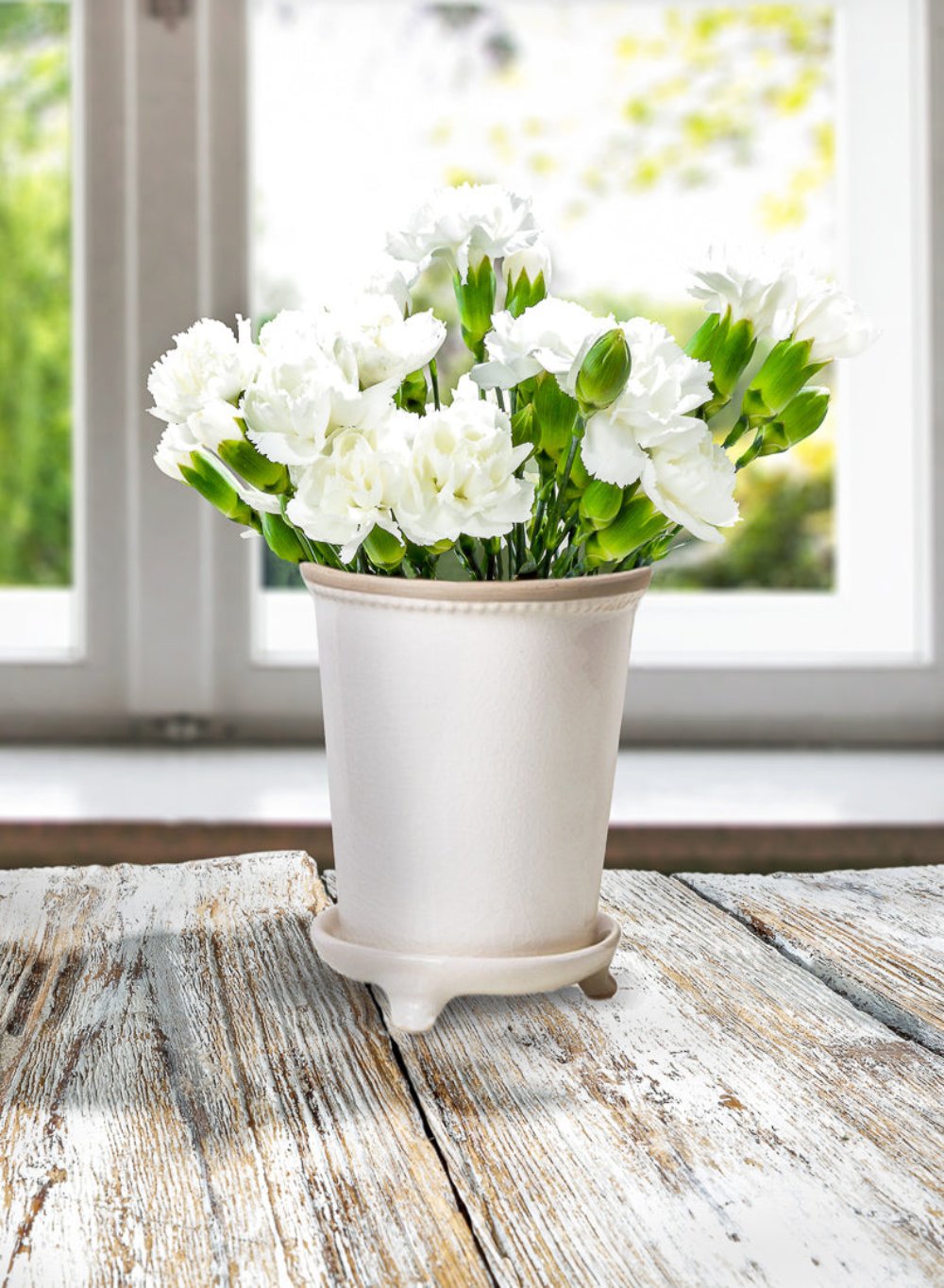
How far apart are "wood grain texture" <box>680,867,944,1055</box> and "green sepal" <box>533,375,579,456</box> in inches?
11.8

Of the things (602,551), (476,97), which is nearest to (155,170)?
(476,97)

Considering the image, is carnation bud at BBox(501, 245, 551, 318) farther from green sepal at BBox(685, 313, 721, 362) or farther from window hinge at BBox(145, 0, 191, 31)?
window hinge at BBox(145, 0, 191, 31)

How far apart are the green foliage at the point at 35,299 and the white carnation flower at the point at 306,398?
139 centimetres

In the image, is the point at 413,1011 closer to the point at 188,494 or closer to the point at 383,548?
the point at 383,548

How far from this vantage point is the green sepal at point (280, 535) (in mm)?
642

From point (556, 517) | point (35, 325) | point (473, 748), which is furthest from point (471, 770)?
point (35, 325)

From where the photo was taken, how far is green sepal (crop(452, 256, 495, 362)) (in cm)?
64

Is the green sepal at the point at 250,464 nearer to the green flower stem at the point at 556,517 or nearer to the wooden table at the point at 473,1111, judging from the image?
the green flower stem at the point at 556,517

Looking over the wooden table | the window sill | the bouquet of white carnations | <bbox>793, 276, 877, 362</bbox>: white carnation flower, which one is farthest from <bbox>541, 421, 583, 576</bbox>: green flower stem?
the window sill

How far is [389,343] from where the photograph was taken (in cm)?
59

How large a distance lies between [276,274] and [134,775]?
69 cm

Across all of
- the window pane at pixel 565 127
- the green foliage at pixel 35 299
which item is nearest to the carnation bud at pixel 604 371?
the window pane at pixel 565 127

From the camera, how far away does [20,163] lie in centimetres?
184

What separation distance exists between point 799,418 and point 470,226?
17 cm
